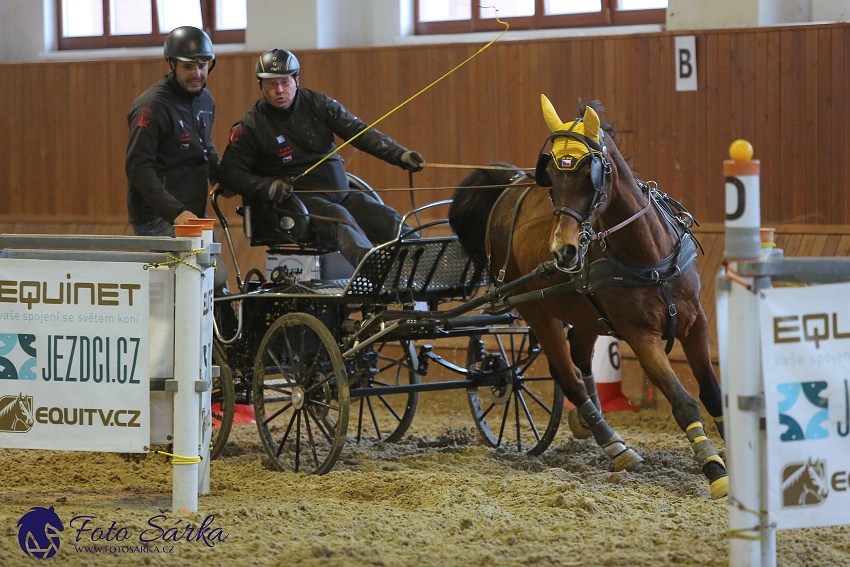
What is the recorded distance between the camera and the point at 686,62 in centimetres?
797

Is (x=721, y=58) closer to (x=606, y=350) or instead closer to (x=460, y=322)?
(x=606, y=350)

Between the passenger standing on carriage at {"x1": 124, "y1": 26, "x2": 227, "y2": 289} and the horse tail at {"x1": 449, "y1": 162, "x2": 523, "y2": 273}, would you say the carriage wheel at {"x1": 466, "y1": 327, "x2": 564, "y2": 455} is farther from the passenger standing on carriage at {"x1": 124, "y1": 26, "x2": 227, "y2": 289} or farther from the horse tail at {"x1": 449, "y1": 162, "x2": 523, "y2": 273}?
the passenger standing on carriage at {"x1": 124, "y1": 26, "x2": 227, "y2": 289}

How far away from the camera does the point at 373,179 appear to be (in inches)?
372

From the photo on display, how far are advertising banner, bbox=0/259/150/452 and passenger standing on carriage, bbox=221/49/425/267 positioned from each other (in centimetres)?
175

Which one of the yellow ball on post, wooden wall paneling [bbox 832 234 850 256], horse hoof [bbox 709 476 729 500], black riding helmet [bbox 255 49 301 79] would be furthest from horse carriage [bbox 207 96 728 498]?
wooden wall paneling [bbox 832 234 850 256]

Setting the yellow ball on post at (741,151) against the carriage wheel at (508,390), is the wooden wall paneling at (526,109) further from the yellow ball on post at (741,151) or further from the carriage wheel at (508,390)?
the yellow ball on post at (741,151)

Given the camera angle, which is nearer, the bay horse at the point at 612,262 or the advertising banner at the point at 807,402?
the advertising banner at the point at 807,402

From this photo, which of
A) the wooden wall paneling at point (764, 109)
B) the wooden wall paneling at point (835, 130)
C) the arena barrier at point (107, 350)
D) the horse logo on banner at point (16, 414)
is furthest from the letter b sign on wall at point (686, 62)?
the horse logo on banner at point (16, 414)

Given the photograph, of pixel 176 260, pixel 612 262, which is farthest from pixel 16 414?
pixel 612 262

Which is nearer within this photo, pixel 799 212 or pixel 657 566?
pixel 657 566

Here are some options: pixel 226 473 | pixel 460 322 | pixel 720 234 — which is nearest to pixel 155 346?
pixel 226 473

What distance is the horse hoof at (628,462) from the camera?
5.38 meters

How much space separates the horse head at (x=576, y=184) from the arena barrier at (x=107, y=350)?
4.62 feet

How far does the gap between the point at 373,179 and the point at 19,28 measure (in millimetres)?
4218
